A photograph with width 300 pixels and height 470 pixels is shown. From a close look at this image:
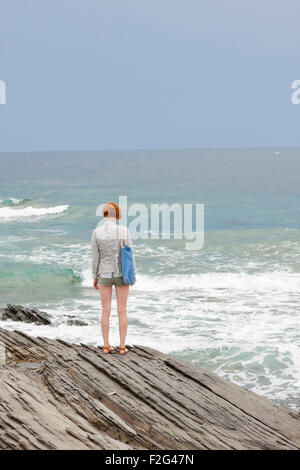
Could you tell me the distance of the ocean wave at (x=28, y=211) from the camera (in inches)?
1657

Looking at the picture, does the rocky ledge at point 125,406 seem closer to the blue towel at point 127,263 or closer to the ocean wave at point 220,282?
the blue towel at point 127,263

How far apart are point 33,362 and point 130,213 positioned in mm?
36822

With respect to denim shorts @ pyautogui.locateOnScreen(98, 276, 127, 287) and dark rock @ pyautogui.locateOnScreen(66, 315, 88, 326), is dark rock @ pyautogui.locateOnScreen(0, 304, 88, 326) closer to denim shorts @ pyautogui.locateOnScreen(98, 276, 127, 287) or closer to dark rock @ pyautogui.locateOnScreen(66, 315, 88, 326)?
dark rock @ pyautogui.locateOnScreen(66, 315, 88, 326)

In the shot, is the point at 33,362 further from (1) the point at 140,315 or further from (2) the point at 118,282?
(1) the point at 140,315

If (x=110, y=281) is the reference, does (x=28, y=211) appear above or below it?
below

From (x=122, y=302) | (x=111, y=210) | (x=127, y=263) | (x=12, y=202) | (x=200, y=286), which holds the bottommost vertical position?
(x=200, y=286)

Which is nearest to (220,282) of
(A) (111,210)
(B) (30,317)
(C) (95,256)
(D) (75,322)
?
(D) (75,322)

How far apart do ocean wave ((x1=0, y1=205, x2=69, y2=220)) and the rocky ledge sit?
35.4 metres

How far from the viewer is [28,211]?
4444cm

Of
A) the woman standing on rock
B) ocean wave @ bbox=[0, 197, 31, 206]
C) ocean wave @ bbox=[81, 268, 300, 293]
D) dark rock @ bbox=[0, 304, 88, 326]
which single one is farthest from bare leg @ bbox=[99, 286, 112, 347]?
ocean wave @ bbox=[0, 197, 31, 206]

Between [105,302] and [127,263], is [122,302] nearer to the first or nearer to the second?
[105,302]

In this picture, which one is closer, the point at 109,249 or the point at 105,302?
the point at 109,249

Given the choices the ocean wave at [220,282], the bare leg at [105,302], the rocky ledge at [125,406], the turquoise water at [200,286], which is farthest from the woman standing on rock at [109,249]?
the ocean wave at [220,282]

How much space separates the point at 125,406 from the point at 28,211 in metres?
40.1
